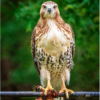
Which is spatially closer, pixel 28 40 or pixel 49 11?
pixel 49 11

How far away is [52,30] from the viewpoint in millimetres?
2803

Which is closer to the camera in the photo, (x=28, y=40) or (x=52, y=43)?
(x=52, y=43)

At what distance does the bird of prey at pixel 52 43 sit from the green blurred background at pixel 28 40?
2.07ft

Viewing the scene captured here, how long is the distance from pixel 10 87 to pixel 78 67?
234cm

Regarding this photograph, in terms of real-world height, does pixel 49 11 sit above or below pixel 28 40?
above

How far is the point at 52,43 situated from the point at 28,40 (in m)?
2.78

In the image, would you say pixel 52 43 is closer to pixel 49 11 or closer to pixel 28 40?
pixel 49 11

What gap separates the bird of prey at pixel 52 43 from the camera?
2.82m

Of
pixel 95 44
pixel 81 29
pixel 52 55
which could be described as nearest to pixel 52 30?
pixel 52 55

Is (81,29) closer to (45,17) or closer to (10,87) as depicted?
(45,17)

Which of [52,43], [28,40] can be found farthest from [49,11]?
[28,40]

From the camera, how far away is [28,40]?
18.1 feet

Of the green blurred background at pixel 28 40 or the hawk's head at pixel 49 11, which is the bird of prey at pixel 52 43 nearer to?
the hawk's head at pixel 49 11

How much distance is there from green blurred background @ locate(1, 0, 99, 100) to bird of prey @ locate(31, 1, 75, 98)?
2.07 ft
